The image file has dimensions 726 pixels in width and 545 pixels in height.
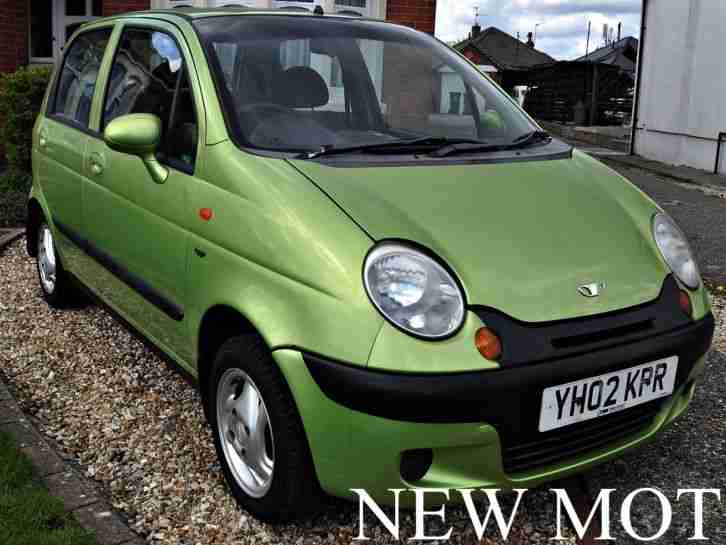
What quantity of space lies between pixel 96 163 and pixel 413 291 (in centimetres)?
209

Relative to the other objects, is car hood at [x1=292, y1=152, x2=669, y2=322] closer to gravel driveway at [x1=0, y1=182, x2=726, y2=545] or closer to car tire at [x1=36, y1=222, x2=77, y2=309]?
gravel driveway at [x1=0, y1=182, x2=726, y2=545]

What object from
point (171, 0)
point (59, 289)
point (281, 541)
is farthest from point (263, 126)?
point (171, 0)

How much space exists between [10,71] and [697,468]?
10.5 metres

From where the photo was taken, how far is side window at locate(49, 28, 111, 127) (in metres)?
4.18

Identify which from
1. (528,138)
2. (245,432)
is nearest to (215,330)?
A: (245,432)

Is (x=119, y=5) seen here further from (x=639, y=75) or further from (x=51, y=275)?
(x=639, y=75)

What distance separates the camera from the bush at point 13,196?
7582mm

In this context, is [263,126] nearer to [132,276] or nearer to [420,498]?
[132,276]

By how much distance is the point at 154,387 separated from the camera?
390cm

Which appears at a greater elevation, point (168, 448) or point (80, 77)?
point (80, 77)

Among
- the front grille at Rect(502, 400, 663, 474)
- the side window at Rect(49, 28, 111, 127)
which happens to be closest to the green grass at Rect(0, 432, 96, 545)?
the front grille at Rect(502, 400, 663, 474)

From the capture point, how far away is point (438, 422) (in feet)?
7.40

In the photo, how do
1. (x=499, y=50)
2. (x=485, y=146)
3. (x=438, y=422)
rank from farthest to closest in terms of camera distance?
1. (x=499, y=50)
2. (x=485, y=146)
3. (x=438, y=422)

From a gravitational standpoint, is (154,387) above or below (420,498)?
below
